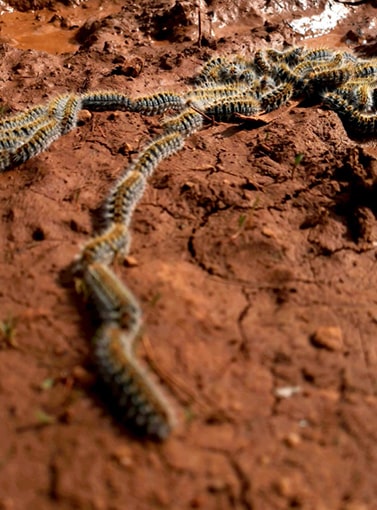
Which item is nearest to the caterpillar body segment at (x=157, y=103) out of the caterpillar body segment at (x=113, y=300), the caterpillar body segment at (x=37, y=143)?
the caterpillar body segment at (x=37, y=143)

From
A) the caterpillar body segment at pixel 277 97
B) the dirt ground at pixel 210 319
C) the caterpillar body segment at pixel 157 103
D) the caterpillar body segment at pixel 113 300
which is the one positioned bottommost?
the dirt ground at pixel 210 319

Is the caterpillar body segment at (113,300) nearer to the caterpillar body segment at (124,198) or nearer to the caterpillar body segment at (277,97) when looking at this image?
the caterpillar body segment at (124,198)

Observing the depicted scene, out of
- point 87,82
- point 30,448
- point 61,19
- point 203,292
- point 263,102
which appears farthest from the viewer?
point 61,19

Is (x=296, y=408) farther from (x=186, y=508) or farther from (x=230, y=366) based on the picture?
(x=186, y=508)

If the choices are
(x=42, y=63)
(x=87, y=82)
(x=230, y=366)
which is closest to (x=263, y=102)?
(x=87, y=82)

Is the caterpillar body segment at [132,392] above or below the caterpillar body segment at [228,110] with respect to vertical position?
below

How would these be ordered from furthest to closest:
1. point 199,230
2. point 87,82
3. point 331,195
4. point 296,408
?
point 87,82, point 331,195, point 199,230, point 296,408

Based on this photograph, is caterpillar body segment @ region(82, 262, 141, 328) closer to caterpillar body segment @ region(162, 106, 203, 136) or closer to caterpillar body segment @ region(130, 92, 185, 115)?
caterpillar body segment @ region(162, 106, 203, 136)
